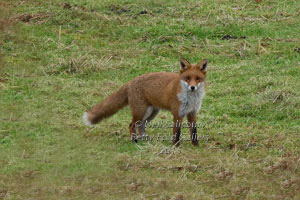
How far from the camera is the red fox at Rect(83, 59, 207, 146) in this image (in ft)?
27.5

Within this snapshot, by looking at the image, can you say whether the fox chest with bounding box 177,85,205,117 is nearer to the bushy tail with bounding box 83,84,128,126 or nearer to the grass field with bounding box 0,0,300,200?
the grass field with bounding box 0,0,300,200

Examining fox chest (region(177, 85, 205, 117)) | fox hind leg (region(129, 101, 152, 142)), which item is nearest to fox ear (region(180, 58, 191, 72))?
fox chest (region(177, 85, 205, 117))

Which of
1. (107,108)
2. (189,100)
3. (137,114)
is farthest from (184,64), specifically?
(107,108)

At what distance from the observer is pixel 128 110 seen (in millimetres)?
10695

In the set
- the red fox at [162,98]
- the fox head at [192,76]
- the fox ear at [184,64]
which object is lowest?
the red fox at [162,98]

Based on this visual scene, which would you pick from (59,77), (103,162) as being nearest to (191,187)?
(103,162)

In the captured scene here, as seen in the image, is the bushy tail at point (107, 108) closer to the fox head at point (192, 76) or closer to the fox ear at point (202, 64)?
the fox head at point (192, 76)

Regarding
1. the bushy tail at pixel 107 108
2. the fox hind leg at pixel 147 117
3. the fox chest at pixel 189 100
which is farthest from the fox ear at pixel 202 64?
the bushy tail at pixel 107 108

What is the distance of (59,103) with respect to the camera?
35.0 feet

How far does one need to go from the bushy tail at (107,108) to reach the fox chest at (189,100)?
113cm

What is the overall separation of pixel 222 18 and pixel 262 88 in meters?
4.09

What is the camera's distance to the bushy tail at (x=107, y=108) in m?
9.07

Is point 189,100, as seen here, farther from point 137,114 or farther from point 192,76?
point 137,114

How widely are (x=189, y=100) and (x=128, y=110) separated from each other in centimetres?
249
